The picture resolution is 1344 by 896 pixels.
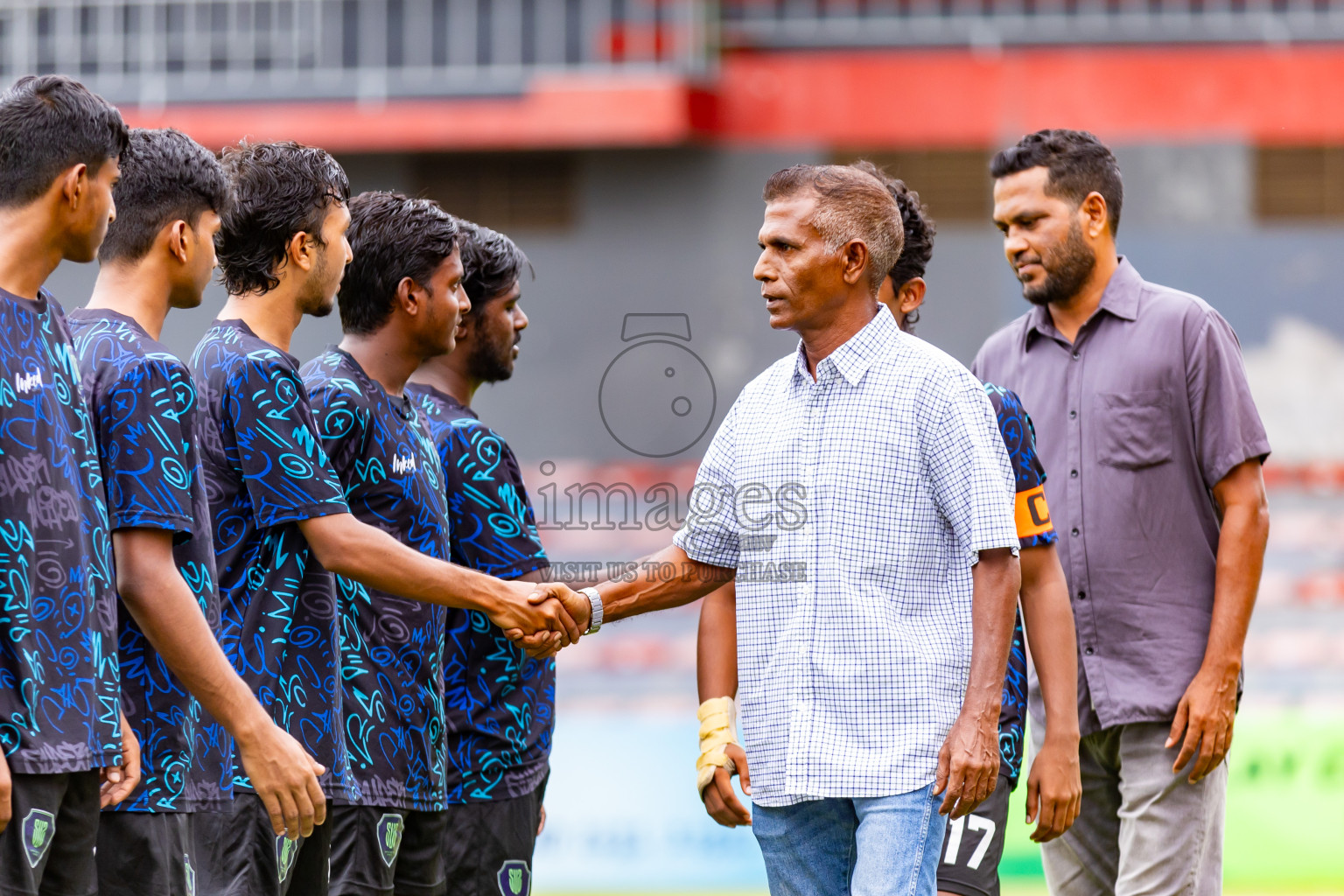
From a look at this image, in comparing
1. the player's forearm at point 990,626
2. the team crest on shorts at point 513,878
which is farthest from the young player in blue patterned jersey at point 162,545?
the player's forearm at point 990,626

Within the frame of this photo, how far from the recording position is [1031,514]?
2834mm

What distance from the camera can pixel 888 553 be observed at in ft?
8.00

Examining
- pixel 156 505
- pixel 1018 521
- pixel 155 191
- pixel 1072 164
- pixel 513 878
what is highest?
pixel 1072 164

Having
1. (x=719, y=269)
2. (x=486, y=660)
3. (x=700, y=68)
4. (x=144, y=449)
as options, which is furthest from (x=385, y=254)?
(x=700, y=68)

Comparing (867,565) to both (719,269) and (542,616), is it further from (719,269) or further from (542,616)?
(719,269)

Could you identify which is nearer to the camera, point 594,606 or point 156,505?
point 156,505

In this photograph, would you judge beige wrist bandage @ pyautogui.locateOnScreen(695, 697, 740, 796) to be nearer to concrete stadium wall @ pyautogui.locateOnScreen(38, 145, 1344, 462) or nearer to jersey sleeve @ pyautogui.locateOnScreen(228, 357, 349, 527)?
jersey sleeve @ pyautogui.locateOnScreen(228, 357, 349, 527)

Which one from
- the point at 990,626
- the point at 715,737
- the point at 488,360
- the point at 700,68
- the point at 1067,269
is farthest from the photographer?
the point at 700,68

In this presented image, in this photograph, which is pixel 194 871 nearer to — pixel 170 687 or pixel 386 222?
pixel 170 687

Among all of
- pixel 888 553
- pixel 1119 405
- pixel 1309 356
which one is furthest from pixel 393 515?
pixel 1309 356

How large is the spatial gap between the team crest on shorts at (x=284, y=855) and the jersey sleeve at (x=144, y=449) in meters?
0.58

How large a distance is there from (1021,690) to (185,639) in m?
1.47

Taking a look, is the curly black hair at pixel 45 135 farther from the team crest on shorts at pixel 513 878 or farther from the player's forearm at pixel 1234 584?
the player's forearm at pixel 1234 584

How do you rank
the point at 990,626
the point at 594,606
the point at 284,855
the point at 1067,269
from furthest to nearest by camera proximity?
the point at 1067,269, the point at 594,606, the point at 284,855, the point at 990,626
